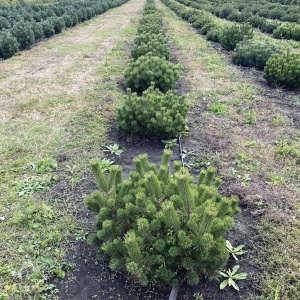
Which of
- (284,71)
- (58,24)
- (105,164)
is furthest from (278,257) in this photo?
(58,24)

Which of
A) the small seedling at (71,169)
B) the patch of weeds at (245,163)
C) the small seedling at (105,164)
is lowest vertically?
the patch of weeds at (245,163)

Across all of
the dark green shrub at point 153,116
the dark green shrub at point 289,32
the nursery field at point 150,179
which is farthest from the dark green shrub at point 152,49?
the dark green shrub at point 289,32

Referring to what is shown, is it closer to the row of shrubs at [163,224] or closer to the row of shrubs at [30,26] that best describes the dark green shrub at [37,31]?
the row of shrubs at [30,26]

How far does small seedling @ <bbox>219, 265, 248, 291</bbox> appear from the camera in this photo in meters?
2.80

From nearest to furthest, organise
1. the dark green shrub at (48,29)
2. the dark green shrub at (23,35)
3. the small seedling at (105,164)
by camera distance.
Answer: the small seedling at (105,164)
the dark green shrub at (23,35)
the dark green shrub at (48,29)

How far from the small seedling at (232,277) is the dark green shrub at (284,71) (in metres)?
5.79

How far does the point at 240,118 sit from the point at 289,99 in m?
1.78

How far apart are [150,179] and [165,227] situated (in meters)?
0.43

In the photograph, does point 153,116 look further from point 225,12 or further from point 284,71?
point 225,12

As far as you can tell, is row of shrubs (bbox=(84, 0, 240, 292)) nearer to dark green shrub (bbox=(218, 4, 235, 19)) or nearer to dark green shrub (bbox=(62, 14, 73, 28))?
dark green shrub (bbox=(62, 14, 73, 28))

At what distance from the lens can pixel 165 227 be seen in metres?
2.60

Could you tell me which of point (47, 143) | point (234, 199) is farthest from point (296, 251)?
point (47, 143)

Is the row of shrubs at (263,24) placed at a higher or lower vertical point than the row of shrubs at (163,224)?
lower

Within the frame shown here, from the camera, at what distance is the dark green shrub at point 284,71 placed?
7.28 meters
